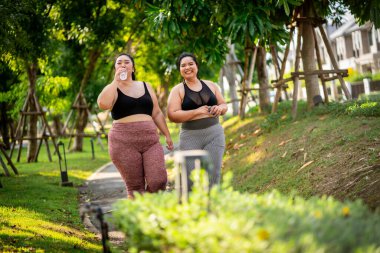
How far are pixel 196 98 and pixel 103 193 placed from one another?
738 cm

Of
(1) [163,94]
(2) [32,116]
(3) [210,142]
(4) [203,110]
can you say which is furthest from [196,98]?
(1) [163,94]

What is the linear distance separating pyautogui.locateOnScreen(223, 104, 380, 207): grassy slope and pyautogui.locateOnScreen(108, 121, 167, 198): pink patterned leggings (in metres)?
2.34

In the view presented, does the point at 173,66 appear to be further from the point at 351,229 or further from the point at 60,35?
the point at 351,229

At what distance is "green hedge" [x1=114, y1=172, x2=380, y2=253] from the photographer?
3531mm

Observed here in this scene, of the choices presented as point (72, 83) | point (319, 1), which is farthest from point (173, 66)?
point (319, 1)

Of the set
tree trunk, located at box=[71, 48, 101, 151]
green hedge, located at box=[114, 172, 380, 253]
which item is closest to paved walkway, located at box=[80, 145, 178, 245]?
green hedge, located at box=[114, 172, 380, 253]

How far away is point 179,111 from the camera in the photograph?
7.37 meters

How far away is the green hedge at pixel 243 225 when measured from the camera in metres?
3.53

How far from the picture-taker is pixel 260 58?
20.1m

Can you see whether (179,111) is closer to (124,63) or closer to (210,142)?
(210,142)

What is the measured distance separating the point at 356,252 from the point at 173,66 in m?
25.8

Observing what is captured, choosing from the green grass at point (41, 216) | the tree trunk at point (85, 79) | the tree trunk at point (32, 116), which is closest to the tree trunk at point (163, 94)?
the tree trunk at point (85, 79)

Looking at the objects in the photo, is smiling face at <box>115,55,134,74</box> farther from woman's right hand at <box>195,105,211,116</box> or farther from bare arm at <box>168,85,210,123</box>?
woman's right hand at <box>195,105,211,116</box>

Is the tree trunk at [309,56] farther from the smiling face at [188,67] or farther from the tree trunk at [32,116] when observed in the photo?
the tree trunk at [32,116]
